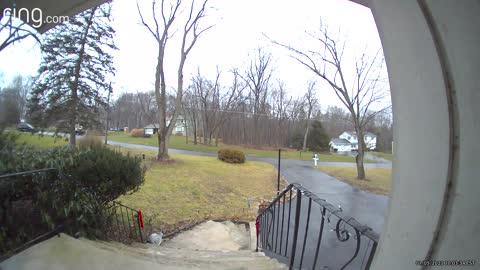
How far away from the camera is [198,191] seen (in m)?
12.4

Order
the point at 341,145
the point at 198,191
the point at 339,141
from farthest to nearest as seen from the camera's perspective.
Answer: the point at 339,141 → the point at 341,145 → the point at 198,191

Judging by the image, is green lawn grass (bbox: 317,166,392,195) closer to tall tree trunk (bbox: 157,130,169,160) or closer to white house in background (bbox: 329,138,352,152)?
tall tree trunk (bbox: 157,130,169,160)

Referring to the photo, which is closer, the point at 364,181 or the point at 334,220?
the point at 334,220

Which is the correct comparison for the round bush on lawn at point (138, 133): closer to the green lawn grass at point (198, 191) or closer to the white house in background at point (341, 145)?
the green lawn grass at point (198, 191)

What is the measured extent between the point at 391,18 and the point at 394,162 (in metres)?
0.66

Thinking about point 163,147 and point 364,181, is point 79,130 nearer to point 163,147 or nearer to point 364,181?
point 163,147

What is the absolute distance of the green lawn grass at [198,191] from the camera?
31.4ft

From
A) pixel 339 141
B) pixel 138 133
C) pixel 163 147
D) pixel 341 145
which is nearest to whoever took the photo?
pixel 163 147

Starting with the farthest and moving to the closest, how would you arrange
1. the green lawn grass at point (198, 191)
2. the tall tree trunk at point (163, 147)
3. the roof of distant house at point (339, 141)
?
1. the roof of distant house at point (339, 141)
2. the tall tree trunk at point (163, 147)
3. the green lawn grass at point (198, 191)

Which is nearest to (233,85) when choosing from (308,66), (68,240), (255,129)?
(255,129)

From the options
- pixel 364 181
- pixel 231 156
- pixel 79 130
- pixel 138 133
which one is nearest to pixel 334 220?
pixel 364 181

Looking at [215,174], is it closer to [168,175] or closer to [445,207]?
[168,175]

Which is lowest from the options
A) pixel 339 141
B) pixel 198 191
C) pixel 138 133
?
pixel 198 191

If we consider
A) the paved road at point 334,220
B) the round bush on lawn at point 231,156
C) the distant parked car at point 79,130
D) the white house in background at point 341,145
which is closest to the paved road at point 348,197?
the paved road at point 334,220
